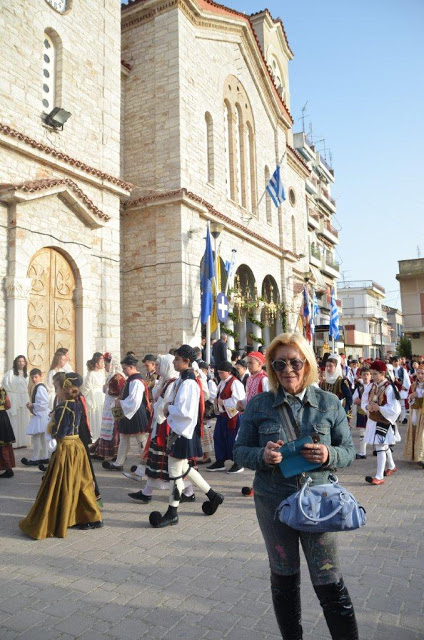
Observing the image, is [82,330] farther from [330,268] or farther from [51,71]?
[330,268]

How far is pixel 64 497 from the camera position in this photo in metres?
5.04

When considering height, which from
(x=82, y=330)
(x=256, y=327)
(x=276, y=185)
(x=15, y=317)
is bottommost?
(x=82, y=330)

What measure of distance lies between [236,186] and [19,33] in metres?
11.1

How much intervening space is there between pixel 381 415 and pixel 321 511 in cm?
533

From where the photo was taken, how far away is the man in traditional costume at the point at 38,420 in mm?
8477

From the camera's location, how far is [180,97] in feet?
54.3

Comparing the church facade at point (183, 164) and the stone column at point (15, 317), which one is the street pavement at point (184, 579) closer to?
the stone column at point (15, 317)

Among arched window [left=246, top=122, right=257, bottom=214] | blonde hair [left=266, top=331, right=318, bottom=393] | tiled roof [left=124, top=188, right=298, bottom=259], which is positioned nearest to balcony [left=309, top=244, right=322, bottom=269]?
arched window [left=246, top=122, right=257, bottom=214]

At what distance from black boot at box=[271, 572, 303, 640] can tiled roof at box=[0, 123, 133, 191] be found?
1119cm

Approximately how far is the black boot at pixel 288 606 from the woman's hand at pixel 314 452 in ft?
2.34

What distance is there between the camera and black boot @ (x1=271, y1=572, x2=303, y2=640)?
2553 mm

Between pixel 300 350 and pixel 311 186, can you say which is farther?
pixel 311 186

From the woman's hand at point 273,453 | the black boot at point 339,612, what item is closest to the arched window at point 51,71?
the woman's hand at point 273,453

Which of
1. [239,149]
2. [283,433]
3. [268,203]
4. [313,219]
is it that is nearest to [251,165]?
[239,149]
